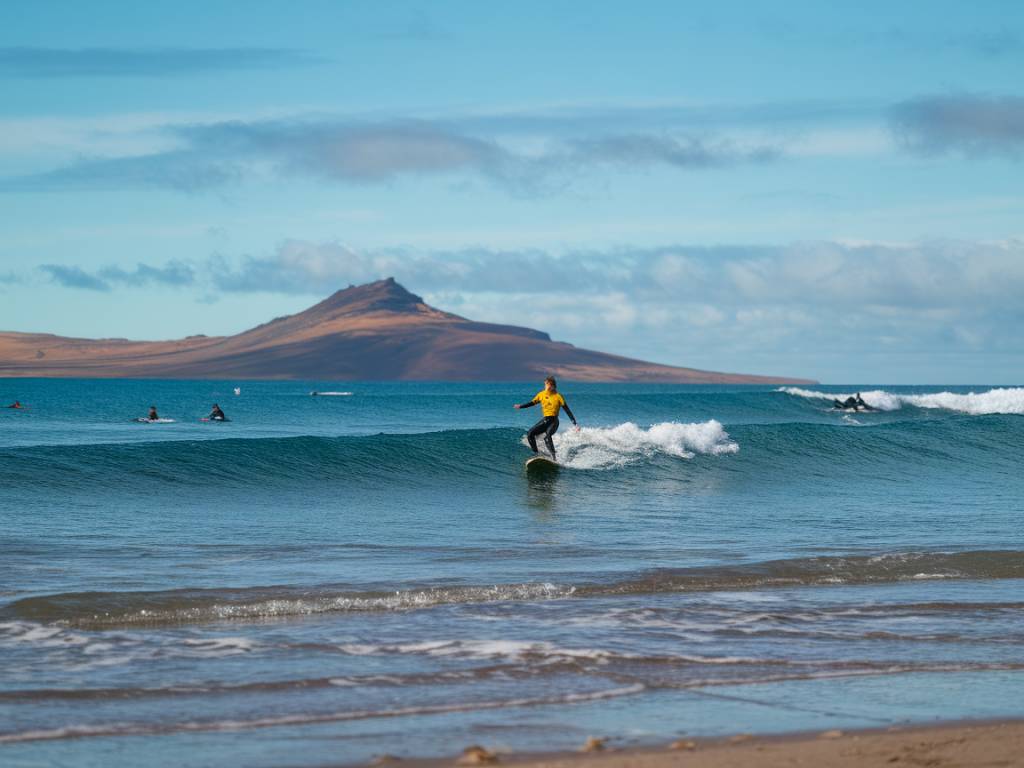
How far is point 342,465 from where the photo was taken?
74.5 ft

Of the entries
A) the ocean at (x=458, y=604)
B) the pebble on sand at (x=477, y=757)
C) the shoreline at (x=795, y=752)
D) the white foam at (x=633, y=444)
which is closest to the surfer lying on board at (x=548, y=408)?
the ocean at (x=458, y=604)

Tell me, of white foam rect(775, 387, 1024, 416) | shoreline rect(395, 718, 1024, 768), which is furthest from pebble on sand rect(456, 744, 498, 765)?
white foam rect(775, 387, 1024, 416)

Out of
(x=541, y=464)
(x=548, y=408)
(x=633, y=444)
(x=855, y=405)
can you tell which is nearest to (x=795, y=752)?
(x=548, y=408)

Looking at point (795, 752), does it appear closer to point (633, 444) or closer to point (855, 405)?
point (633, 444)

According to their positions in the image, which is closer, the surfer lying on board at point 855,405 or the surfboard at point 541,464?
the surfboard at point 541,464

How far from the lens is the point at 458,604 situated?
1020 cm

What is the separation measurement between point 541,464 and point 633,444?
11.6 feet

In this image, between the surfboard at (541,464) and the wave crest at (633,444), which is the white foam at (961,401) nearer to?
the wave crest at (633,444)

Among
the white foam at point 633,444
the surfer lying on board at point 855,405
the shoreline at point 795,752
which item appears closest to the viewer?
the shoreline at point 795,752

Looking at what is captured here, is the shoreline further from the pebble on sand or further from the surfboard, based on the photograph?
the surfboard

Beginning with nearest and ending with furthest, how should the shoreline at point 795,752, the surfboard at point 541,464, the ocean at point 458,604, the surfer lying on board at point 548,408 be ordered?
the shoreline at point 795,752
the ocean at point 458,604
the surfer lying on board at point 548,408
the surfboard at point 541,464

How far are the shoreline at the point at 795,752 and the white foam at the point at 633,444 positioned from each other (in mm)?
17535

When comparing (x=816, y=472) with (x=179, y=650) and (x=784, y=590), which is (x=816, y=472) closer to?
(x=784, y=590)

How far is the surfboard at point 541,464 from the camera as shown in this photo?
75.8ft
